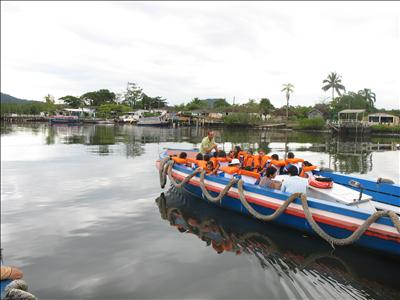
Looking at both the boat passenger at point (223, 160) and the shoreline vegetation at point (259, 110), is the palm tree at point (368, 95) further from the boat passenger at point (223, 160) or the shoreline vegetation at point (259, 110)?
the boat passenger at point (223, 160)

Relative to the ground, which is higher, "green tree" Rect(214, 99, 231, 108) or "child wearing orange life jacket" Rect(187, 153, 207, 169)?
"green tree" Rect(214, 99, 231, 108)

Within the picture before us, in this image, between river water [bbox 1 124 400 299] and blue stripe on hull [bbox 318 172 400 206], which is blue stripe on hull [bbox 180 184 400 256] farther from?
blue stripe on hull [bbox 318 172 400 206]

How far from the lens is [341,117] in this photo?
196 ft

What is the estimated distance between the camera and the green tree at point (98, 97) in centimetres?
10662

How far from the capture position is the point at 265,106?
256ft

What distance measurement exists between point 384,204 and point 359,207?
183cm

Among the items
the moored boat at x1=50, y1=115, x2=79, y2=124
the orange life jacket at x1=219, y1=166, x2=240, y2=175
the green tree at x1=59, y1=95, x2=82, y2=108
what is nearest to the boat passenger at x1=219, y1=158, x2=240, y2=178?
the orange life jacket at x1=219, y1=166, x2=240, y2=175

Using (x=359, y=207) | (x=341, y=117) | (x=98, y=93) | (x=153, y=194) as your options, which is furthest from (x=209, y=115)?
(x=359, y=207)

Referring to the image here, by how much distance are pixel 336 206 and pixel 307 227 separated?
41.6 inches

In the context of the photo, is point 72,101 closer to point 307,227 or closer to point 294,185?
point 294,185

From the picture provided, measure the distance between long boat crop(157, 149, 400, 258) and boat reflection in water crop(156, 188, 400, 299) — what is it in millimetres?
276

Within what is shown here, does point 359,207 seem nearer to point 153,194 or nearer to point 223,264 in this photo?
point 223,264

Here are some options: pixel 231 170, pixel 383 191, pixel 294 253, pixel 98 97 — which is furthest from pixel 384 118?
pixel 98 97

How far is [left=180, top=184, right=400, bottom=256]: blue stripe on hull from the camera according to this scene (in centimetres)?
646
